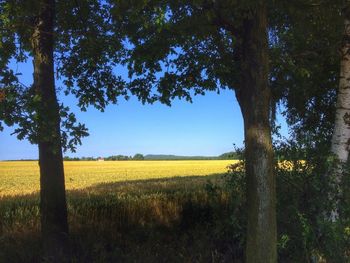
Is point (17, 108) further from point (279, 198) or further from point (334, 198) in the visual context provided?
point (334, 198)

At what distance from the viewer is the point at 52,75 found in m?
8.45

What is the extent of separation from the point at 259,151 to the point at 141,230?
6297 mm

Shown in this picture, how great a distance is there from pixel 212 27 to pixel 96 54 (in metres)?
2.66

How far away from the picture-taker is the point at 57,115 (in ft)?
22.6

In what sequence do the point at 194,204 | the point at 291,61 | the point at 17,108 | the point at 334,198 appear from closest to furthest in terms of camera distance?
1. the point at 17,108
2. the point at 334,198
3. the point at 291,61
4. the point at 194,204

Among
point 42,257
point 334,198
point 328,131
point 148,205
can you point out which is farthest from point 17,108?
point 148,205

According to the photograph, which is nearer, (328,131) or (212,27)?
(212,27)

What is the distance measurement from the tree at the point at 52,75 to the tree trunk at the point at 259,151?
2.25m

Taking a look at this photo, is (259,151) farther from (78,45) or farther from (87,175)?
(87,175)

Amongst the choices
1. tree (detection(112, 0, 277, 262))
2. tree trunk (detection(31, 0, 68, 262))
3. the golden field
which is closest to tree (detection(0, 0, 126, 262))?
tree trunk (detection(31, 0, 68, 262))

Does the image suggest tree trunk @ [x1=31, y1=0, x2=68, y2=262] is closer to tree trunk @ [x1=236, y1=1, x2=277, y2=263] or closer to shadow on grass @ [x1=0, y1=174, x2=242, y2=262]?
shadow on grass @ [x1=0, y1=174, x2=242, y2=262]

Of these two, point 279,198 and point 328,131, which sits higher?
point 328,131

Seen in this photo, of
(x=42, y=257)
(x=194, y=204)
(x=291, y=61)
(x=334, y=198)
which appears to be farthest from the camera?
(x=194, y=204)

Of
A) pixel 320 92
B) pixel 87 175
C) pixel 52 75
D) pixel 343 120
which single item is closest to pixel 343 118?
pixel 343 120
